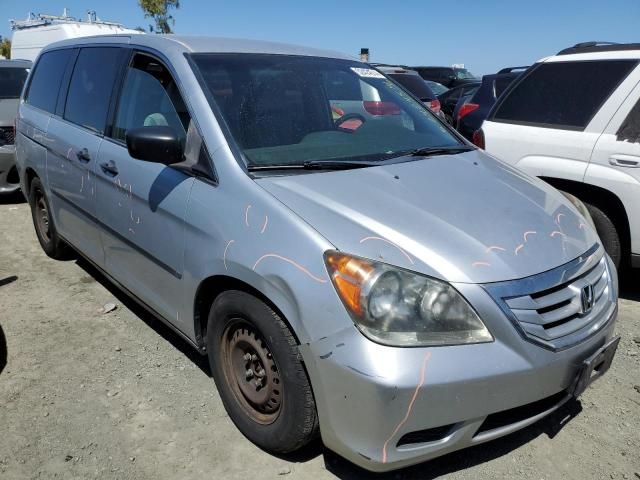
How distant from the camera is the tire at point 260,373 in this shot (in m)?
2.19

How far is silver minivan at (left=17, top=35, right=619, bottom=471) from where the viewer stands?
6.59 feet

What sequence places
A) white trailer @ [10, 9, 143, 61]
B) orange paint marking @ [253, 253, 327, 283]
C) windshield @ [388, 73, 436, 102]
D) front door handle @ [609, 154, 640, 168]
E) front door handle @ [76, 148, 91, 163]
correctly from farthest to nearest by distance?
white trailer @ [10, 9, 143, 61] < windshield @ [388, 73, 436, 102] < front door handle @ [609, 154, 640, 168] < front door handle @ [76, 148, 91, 163] < orange paint marking @ [253, 253, 327, 283]

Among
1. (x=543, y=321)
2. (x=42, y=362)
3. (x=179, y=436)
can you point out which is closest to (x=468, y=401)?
(x=543, y=321)

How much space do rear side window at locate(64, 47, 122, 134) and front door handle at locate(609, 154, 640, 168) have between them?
3416 mm

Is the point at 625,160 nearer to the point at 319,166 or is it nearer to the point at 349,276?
the point at 319,166

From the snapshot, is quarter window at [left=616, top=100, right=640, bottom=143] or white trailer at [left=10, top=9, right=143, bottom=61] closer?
quarter window at [left=616, top=100, right=640, bottom=143]

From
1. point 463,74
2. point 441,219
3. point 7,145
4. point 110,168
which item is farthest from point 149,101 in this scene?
point 463,74

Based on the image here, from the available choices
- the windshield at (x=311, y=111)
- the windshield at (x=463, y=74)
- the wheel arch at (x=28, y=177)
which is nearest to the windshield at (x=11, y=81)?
the wheel arch at (x=28, y=177)

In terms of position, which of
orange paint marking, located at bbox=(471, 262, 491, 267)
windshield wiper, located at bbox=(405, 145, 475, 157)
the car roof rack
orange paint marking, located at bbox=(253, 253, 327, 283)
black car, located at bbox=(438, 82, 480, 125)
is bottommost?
black car, located at bbox=(438, 82, 480, 125)

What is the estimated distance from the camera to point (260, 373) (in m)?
2.49

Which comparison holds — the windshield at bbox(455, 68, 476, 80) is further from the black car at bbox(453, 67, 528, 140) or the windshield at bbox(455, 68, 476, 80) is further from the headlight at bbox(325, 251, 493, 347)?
the headlight at bbox(325, 251, 493, 347)

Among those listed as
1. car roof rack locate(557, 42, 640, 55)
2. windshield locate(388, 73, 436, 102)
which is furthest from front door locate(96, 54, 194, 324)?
windshield locate(388, 73, 436, 102)

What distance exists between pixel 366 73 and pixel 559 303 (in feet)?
6.75

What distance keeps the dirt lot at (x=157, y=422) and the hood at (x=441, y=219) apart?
0.94 meters
